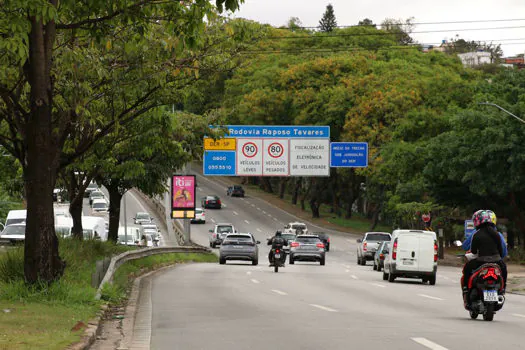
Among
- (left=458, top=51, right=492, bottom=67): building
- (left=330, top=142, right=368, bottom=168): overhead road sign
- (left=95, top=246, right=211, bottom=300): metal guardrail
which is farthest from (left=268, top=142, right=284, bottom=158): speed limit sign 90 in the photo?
(left=458, top=51, right=492, bottom=67): building

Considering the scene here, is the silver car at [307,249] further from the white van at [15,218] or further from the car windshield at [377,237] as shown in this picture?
the white van at [15,218]

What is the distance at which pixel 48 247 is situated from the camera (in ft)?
55.2

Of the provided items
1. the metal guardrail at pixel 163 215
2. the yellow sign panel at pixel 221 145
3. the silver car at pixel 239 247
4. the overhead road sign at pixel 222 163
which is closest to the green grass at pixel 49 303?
the silver car at pixel 239 247

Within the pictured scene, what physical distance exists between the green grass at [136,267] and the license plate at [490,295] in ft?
23.7

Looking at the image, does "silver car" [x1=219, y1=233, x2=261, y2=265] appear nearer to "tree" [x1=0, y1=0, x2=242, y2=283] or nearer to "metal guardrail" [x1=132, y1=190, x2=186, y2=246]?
"metal guardrail" [x1=132, y1=190, x2=186, y2=246]

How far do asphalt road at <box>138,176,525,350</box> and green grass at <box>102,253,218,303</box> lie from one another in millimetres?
792

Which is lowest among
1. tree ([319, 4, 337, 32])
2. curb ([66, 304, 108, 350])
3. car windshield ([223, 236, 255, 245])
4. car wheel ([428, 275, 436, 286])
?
car wheel ([428, 275, 436, 286])

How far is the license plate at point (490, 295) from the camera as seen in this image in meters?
15.4

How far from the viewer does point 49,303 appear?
15.3 m

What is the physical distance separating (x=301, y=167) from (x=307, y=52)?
48.6 metres

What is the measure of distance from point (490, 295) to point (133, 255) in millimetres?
17835

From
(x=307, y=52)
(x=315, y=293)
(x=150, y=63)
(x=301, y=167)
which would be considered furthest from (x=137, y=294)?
(x=307, y=52)

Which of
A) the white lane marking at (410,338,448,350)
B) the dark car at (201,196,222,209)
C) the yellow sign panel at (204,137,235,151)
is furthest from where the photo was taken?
the dark car at (201,196,222,209)

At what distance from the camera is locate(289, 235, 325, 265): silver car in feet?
154
